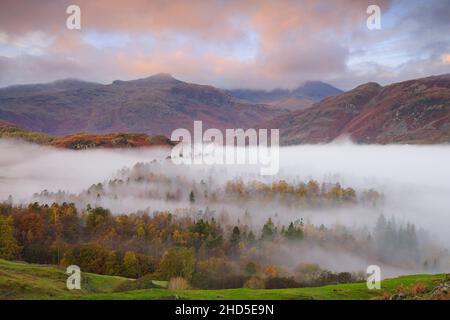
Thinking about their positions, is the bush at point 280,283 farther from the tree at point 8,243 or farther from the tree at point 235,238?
the tree at point 8,243

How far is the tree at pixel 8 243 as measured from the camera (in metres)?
102

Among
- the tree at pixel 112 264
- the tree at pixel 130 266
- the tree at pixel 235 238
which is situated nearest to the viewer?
the tree at pixel 112 264

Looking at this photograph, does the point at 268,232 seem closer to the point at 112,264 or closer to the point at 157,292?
the point at 112,264

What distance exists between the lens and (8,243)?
353 ft

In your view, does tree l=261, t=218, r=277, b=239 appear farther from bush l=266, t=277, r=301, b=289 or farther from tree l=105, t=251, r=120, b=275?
tree l=105, t=251, r=120, b=275

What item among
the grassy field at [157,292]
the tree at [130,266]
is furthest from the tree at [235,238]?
the grassy field at [157,292]

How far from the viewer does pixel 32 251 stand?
11044 centimetres

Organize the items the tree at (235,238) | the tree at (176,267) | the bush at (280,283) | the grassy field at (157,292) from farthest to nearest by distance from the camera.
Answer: the tree at (235,238)
the bush at (280,283)
the tree at (176,267)
the grassy field at (157,292)

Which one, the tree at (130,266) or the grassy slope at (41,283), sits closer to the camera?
the grassy slope at (41,283)

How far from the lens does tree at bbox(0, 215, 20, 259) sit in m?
102

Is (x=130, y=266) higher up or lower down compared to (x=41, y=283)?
lower down

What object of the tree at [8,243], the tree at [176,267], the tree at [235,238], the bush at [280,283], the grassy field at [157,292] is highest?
the grassy field at [157,292]

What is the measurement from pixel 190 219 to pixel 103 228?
117 feet

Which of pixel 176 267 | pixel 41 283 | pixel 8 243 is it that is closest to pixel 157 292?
pixel 41 283
